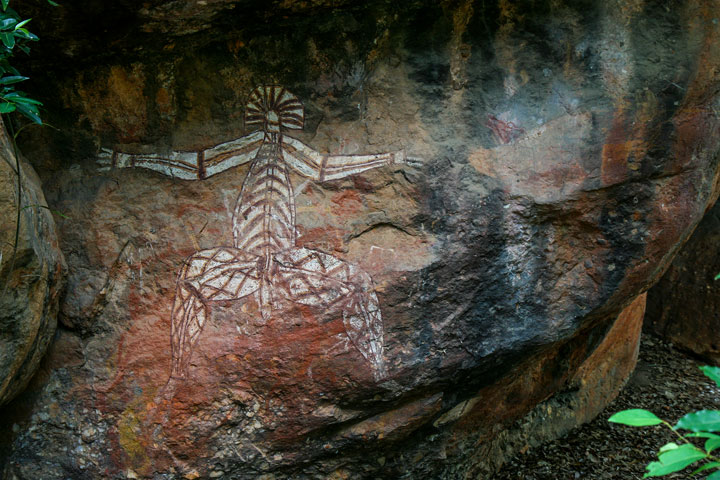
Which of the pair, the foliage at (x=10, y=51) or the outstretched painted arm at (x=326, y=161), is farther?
the outstretched painted arm at (x=326, y=161)

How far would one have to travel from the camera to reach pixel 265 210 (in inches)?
95.1

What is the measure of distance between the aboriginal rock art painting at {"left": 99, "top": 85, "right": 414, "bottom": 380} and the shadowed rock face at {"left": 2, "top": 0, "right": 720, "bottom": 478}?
28 millimetres

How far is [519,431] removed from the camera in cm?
311

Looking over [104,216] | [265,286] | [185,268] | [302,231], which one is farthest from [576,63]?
[104,216]

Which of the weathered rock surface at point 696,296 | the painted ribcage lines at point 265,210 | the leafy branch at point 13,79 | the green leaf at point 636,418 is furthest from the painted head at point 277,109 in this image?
the weathered rock surface at point 696,296

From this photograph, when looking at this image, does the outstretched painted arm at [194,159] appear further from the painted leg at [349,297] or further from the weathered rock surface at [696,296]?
the weathered rock surface at [696,296]

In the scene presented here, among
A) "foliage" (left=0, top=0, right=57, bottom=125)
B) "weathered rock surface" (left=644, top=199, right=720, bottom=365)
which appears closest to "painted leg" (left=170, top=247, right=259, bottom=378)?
"foliage" (left=0, top=0, right=57, bottom=125)

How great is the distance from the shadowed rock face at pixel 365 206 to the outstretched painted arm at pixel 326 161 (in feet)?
0.10

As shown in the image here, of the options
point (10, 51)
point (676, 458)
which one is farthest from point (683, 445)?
point (10, 51)

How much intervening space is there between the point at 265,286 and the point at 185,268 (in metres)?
0.29

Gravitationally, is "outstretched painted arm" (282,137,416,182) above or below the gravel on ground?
above

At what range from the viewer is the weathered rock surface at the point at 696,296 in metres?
3.78

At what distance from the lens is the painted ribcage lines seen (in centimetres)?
240

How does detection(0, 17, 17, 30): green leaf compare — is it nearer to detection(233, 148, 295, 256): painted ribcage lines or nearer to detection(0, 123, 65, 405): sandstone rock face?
detection(0, 123, 65, 405): sandstone rock face
